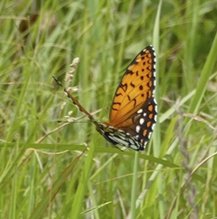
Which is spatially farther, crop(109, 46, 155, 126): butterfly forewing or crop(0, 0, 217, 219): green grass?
crop(109, 46, 155, 126): butterfly forewing

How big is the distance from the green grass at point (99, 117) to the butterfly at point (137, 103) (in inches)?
1.4

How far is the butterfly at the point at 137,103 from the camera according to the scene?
1.88 metres

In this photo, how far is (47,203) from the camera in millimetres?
1571

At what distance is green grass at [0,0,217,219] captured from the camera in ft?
5.50

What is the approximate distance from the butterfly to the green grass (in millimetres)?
35

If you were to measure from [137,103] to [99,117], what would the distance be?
121 mm

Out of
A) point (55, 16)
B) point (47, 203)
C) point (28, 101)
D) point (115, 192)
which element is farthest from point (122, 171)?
point (55, 16)

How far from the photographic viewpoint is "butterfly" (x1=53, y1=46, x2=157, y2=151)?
6.18ft

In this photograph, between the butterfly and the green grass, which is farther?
the butterfly

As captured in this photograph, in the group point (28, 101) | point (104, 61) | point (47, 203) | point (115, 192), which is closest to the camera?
point (47, 203)

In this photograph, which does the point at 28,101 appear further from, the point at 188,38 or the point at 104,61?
the point at 188,38

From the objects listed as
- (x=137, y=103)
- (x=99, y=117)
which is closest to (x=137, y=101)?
(x=137, y=103)

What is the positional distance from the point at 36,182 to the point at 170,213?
48cm

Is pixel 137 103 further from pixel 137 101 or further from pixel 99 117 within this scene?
pixel 99 117
